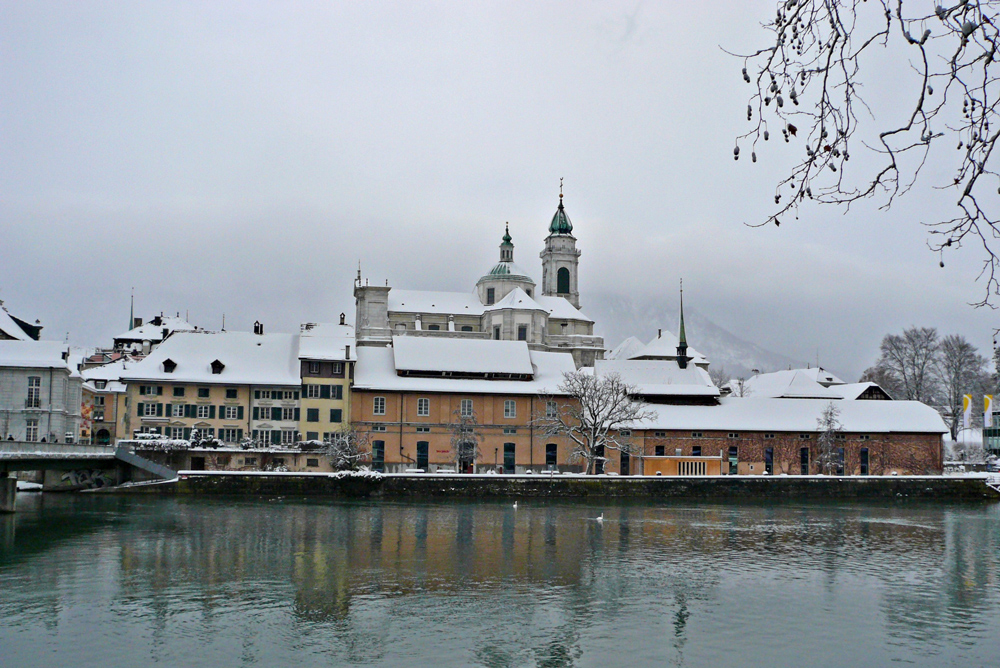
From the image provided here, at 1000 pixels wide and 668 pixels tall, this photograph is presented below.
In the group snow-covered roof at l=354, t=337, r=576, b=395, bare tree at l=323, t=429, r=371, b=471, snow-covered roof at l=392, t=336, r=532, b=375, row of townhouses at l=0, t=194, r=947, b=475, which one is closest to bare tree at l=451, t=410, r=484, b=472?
row of townhouses at l=0, t=194, r=947, b=475

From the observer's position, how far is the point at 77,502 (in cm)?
4806

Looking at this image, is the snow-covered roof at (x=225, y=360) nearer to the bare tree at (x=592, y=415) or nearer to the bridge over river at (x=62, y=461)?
the bridge over river at (x=62, y=461)

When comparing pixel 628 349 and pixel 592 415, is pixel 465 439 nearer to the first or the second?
pixel 592 415

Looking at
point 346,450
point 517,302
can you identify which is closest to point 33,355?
point 346,450

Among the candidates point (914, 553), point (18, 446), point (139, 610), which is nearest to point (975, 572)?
point (914, 553)

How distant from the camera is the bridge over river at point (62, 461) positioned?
42.3 meters

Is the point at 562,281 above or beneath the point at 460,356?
above

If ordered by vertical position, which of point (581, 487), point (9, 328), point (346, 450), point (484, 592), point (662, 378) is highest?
point (9, 328)

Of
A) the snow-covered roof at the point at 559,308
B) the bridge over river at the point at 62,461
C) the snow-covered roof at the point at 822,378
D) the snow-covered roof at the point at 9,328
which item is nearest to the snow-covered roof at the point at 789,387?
the snow-covered roof at the point at 822,378

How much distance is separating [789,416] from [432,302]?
39711 millimetres

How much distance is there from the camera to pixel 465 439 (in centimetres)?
6569

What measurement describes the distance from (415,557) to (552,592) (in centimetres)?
702

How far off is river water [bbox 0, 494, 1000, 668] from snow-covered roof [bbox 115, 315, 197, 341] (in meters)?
78.6

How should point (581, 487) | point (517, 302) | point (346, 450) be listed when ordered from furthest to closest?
point (517, 302)
point (346, 450)
point (581, 487)
